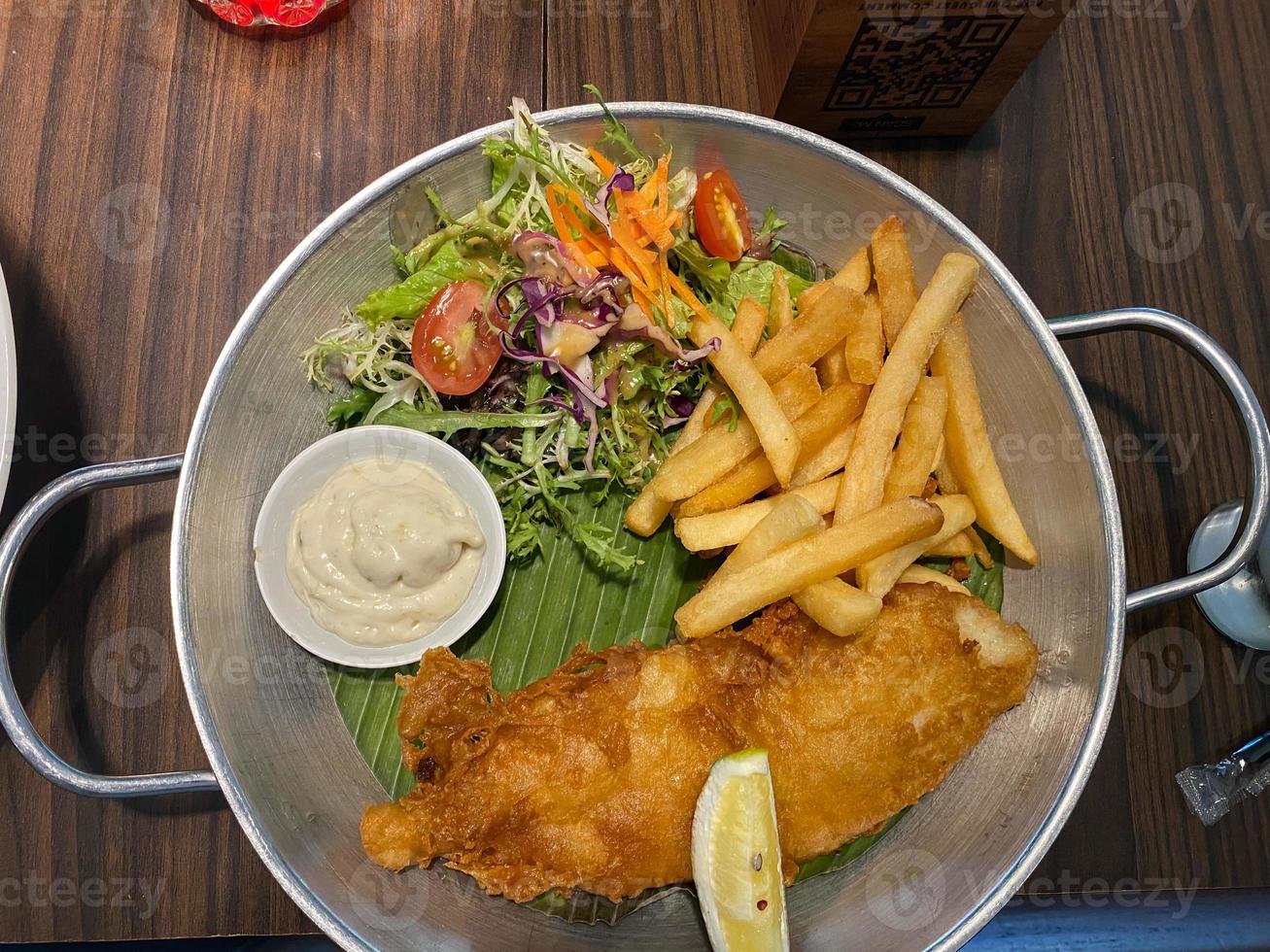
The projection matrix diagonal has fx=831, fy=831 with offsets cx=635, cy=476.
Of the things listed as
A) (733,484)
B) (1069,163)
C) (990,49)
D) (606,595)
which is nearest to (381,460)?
(606,595)

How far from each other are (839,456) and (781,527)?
0.32 meters

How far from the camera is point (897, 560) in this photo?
2059 mm

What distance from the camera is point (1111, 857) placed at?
2.63 meters

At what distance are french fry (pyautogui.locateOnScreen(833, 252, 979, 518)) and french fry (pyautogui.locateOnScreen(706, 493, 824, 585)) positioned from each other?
0.12 metres

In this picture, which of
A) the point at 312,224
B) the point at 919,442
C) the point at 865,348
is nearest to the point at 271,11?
the point at 312,224

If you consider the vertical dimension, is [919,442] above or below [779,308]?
below

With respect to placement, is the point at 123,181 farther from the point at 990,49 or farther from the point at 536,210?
the point at 990,49

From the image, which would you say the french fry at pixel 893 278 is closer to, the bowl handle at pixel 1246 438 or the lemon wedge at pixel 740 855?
the bowl handle at pixel 1246 438

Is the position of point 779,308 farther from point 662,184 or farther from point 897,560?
point 897,560

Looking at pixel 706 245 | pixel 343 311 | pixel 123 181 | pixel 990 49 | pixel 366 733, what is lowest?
pixel 366 733

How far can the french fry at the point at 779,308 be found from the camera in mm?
2285

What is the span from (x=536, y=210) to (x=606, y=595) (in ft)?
3.60

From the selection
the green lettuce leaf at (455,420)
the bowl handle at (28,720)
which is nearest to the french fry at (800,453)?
the green lettuce leaf at (455,420)

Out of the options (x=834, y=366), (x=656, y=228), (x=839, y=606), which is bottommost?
(x=839, y=606)
